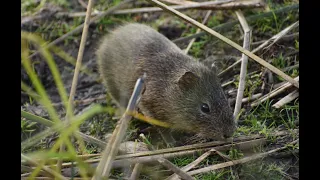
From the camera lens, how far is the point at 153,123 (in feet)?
16.6

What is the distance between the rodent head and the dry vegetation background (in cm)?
15

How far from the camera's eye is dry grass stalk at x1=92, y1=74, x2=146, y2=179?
2.94 meters

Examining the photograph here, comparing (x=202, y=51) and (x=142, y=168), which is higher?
(x=202, y=51)

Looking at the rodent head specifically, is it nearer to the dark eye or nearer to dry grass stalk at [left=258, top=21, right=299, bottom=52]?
the dark eye

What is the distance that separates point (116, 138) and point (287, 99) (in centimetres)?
226

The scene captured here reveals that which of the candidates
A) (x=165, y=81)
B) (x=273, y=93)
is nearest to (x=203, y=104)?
(x=165, y=81)

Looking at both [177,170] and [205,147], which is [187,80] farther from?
[177,170]

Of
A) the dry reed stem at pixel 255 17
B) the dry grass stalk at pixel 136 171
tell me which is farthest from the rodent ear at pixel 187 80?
the dry grass stalk at pixel 136 171

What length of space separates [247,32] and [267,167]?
172cm

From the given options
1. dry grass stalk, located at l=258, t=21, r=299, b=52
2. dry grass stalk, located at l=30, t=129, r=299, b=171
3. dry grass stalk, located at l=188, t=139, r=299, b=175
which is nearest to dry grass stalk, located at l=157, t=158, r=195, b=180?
dry grass stalk, located at l=188, t=139, r=299, b=175

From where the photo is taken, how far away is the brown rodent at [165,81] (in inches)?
182

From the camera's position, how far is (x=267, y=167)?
158 inches
